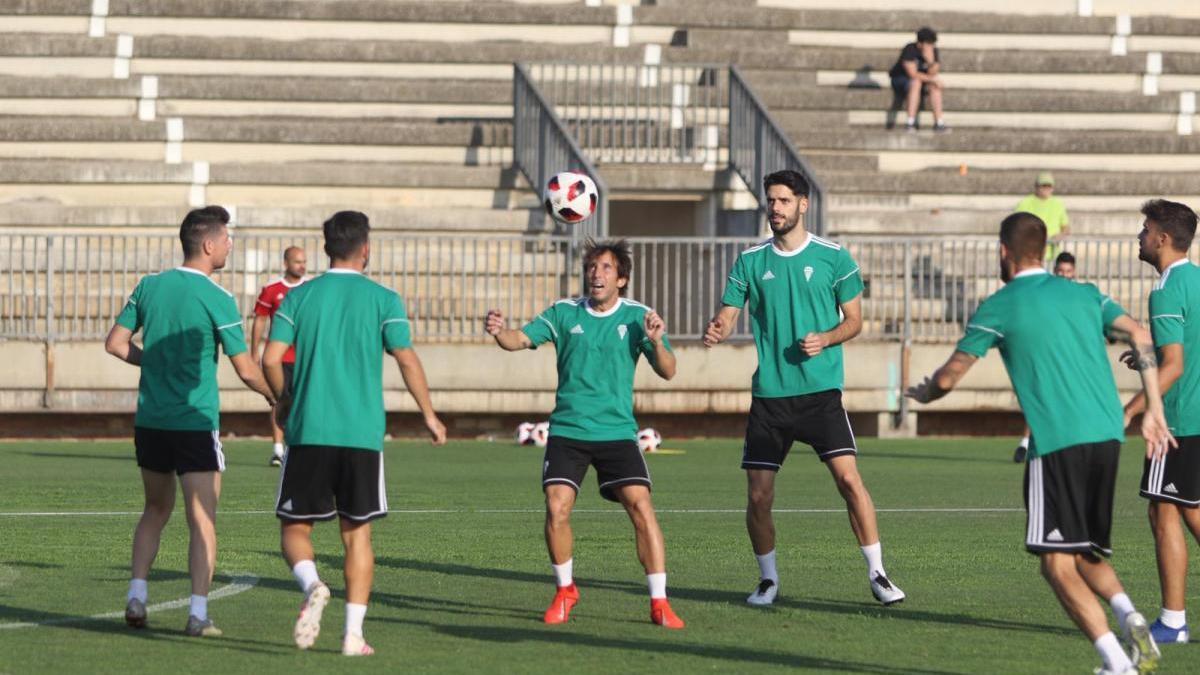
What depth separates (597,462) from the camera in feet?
30.5

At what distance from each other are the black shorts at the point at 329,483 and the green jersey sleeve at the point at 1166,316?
337 cm

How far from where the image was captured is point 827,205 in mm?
25750

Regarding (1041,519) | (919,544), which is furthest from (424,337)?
(1041,519)

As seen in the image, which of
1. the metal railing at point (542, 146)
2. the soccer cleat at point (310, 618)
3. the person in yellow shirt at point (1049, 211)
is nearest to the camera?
the soccer cleat at point (310, 618)

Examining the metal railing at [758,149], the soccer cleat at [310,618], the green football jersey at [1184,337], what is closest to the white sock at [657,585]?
the soccer cleat at [310,618]

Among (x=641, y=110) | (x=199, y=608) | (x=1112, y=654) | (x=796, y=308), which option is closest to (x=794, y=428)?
(x=796, y=308)

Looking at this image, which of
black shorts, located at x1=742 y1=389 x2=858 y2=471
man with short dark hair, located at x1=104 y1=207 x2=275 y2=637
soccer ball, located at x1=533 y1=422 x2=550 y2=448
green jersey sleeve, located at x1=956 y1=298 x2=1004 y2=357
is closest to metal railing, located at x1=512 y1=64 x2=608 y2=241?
soccer ball, located at x1=533 y1=422 x2=550 y2=448

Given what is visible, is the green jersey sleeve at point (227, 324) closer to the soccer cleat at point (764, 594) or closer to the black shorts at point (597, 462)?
the black shorts at point (597, 462)

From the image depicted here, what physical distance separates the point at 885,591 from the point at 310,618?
314cm

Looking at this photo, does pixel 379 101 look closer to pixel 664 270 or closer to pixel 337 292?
pixel 664 270

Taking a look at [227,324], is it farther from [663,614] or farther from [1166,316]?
[1166,316]

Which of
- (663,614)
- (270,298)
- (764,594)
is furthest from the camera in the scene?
(270,298)

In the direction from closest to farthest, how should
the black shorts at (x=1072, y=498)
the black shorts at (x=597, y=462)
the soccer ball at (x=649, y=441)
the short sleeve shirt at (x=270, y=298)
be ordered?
the black shorts at (x=1072, y=498) < the black shorts at (x=597, y=462) < the short sleeve shirt at (x=270, y=298) < the soccer ball at (x=649, y=441)

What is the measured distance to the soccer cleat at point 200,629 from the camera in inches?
337
